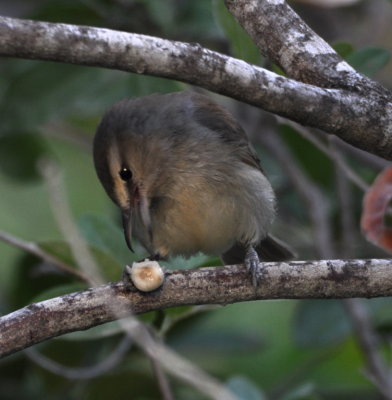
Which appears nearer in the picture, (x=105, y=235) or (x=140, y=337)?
(x=140, y=337)

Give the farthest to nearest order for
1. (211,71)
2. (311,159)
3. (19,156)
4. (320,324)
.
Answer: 1. (311,159)
2. (19,156)
3. (320,324)
4. (211,71)

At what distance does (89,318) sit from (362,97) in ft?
3.27

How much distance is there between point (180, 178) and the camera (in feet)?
14.0

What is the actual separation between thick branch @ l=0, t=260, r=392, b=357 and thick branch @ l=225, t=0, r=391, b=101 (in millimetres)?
540

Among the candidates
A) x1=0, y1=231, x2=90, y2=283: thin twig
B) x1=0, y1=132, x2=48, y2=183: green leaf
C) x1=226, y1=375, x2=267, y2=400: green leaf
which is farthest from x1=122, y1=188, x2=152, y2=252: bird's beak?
x1=0, y1=132, x2=48, y2=183: green leaf

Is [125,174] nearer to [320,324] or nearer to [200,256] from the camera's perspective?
[200,256]

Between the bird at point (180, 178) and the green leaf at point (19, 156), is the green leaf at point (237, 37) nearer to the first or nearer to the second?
the bird at point (180, 178)

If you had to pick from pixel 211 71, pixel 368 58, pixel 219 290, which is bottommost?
pixel 219 290

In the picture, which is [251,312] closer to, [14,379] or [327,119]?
[14,379]

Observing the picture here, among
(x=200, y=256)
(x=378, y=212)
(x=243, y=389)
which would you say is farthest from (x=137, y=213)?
(x=378, y=212)

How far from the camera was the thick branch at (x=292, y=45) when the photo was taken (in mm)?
2799

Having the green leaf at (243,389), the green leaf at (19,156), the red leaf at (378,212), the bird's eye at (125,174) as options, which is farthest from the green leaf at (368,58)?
the green leaf at (19,156)

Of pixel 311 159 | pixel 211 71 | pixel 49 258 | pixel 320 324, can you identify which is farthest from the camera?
pixel 311 159

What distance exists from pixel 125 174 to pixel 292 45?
5.11ft
